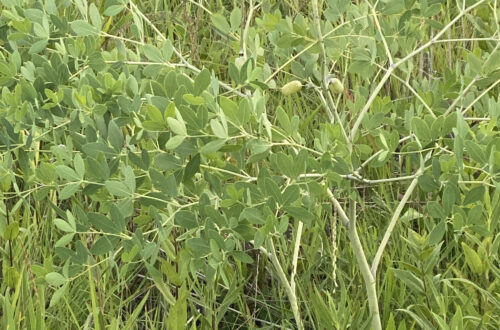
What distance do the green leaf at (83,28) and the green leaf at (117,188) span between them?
0.39m

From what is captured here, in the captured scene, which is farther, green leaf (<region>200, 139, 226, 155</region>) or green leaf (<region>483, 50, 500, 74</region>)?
green leaf (<region>483, 50, 500, 74</region>)

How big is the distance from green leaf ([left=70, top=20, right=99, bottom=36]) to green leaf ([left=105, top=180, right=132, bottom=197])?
389 mm

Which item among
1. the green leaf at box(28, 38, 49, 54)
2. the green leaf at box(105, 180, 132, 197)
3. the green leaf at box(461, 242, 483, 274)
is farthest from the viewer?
the green leaf at box(461, 242, 483, 274)

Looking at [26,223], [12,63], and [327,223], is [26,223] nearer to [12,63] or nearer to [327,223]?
[12,63]

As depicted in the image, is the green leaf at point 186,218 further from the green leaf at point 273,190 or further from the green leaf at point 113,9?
the green leaf at point 113,9

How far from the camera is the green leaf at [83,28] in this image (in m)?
1.66

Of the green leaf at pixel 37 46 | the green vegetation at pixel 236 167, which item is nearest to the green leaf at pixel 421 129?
the green vegetation at pixel 236 167

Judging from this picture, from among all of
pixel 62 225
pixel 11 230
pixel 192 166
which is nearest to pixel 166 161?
pixel 192 166

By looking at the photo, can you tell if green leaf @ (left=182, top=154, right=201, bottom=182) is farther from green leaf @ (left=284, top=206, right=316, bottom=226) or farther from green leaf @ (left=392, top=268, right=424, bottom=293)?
green leaf @ (left=392, top=268, right=424, bottom=293)

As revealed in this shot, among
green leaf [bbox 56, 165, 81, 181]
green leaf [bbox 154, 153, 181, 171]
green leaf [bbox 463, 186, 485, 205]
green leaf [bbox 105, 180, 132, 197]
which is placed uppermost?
green leaf [bbox 154, 153, 181, 171]

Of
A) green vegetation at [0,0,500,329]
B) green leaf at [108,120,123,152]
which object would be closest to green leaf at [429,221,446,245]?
green vegetation at [0,0,500,329]

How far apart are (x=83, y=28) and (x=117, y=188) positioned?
0.41 m

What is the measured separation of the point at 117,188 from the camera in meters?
1.46

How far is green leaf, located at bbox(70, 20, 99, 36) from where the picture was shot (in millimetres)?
1664
